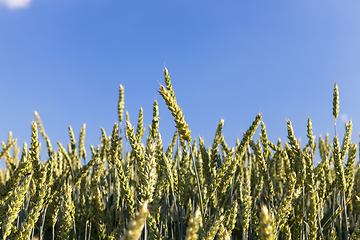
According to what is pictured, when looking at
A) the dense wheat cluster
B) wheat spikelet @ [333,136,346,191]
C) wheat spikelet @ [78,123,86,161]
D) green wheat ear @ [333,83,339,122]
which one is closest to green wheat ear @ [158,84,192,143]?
the dense wheat cluster

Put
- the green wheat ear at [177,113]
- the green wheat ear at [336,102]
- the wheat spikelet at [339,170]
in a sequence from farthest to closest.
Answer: the green wheat ear at [336,102]
the wheat spikelet at [339,170]
the green wheat ear at [177,113]

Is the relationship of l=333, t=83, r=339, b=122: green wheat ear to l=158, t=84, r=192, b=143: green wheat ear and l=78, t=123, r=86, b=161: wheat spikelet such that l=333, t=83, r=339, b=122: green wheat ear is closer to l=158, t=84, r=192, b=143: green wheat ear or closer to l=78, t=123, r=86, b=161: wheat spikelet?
l=158, t=84, r=192, b=143: green wheat ear

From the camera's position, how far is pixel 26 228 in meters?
1.29

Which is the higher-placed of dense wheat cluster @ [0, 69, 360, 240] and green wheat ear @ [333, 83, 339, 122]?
green wheat ear @ [333, 83, 339, 122]

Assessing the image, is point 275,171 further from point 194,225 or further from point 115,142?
point 194,225

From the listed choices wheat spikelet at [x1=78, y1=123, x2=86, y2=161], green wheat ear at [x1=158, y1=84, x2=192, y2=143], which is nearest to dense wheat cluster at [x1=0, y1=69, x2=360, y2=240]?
green wheat ear at [x1=158, y1=84, x2=192, y2=143]

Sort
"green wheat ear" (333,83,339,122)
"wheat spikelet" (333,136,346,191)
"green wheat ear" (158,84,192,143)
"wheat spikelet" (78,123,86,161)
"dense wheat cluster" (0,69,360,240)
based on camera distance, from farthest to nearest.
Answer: "wheat spikelet" (78,123,86,161) < "green wheat ear" (333,83,339,122) < "wheat spikelet" (333,136,346,191) < "dense wheat cluster" (0,69,360,240) < "green wheat ear" (158,84,192,143)

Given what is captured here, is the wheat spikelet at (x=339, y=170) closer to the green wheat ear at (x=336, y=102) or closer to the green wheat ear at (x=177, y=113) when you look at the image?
the green wheat ear at (x=336, y=102)

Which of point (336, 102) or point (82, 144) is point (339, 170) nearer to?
point (336, 102)

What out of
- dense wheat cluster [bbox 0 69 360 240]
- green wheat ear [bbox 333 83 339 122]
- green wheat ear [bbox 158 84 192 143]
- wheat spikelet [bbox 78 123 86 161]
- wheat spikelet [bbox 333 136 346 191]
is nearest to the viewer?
green wheat ear [bbox 158 84 192 143]

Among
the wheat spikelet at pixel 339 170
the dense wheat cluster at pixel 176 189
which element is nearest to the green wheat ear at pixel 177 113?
the dense wheat cluster at pixel 176 189

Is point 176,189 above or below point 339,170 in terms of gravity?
below

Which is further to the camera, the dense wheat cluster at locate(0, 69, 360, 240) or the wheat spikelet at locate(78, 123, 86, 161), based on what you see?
the wheat spikelet at locate(78, 123, 86, 161)

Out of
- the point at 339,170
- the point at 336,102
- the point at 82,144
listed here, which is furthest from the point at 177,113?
the point at 82,144
